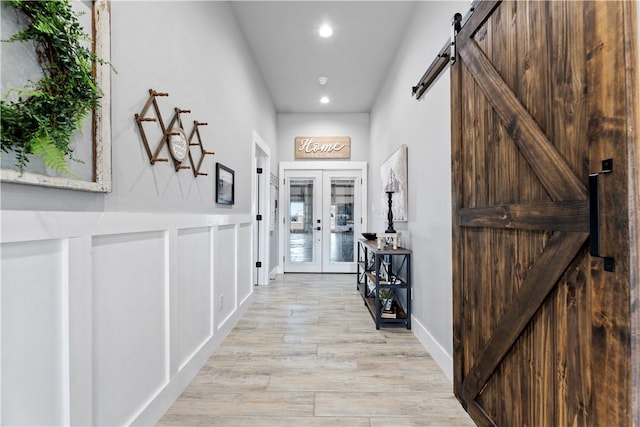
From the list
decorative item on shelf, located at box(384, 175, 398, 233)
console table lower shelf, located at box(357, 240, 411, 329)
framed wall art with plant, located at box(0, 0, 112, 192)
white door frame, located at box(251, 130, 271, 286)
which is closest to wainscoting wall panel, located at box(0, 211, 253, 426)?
framed wall art with plant, located at box(0, 0, 112, 192)

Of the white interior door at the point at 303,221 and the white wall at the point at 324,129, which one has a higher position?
the white wall at the point at 324,129

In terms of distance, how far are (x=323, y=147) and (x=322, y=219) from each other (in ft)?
4.40

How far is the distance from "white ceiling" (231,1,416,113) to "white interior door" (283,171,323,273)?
1540 millimetres

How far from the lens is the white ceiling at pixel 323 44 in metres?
2.88

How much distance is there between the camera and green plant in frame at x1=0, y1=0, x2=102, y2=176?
865 mm

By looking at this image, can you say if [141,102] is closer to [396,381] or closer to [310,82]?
[396,381]

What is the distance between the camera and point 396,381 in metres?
2.04

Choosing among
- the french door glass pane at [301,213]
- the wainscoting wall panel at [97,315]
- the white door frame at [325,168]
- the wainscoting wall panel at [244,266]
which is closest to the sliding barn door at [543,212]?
Answer: the wainscoting wall panel at [97,315]

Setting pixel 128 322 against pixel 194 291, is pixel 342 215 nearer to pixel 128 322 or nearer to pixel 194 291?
pixel 194 291

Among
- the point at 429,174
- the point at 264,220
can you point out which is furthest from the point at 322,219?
the point at 429,174

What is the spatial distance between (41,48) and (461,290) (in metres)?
2.12

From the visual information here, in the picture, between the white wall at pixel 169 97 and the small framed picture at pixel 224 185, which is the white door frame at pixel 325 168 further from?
the small framed picture at pixel 224 185

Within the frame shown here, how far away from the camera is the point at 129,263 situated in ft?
4.58

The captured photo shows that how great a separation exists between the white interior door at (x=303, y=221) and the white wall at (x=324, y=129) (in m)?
0.54
